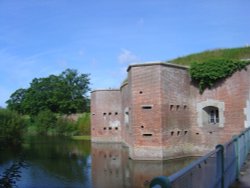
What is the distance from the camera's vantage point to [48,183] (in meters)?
11.6

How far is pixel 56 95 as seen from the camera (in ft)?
158

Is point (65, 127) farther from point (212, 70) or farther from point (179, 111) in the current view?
point (212, 70)

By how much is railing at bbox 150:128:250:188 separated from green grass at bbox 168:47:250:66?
11190 millimetres

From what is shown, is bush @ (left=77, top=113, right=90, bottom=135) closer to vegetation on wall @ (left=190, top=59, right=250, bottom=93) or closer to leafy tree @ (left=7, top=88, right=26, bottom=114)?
leafy tree @ (left=7, top=88, right=26, bottom=114)

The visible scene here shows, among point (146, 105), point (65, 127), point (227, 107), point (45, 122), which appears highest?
point (146, 105)

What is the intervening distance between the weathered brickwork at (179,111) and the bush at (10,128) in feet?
33.3

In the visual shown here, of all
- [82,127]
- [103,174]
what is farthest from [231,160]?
[82,127]

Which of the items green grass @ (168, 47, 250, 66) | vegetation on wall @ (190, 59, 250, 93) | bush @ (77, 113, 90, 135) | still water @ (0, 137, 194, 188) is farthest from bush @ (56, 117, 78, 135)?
vegetation on wall @ (190, 59, 250, 93)

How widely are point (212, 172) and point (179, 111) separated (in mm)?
12723

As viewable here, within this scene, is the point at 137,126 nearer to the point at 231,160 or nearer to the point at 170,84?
the point at 170,84

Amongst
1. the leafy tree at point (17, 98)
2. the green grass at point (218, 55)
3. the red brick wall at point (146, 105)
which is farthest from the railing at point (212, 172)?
the leafy tree at point (17, 98)

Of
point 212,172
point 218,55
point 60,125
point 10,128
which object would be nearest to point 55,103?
point 60,125

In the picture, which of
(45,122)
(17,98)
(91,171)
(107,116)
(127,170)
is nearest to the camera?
(91,171)

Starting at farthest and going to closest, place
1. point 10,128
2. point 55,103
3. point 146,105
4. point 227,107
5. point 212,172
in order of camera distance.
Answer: point 55,103, point 10,128, point 227,107, point 146,105, point 212,172
